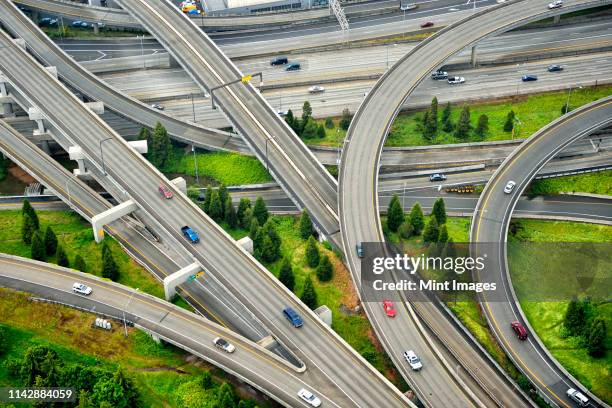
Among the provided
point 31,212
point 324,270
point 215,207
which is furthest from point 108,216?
point 324,270

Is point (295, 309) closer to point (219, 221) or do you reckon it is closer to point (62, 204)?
point (219, 221)

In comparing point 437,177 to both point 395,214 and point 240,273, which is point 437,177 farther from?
point 240,273

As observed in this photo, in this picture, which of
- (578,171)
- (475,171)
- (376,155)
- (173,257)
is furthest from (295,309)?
(578,171)

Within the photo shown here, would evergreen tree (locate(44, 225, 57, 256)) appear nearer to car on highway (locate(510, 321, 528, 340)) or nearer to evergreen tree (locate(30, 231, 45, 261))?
evergreen tree (locate(30, 231, 45, 261))

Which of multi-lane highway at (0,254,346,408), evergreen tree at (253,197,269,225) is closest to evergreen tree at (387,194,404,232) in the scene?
evergreen tree at (253,197,269,225)

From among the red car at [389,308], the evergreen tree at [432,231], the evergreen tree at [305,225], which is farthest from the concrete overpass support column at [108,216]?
the evergreen tree at [432,231]
